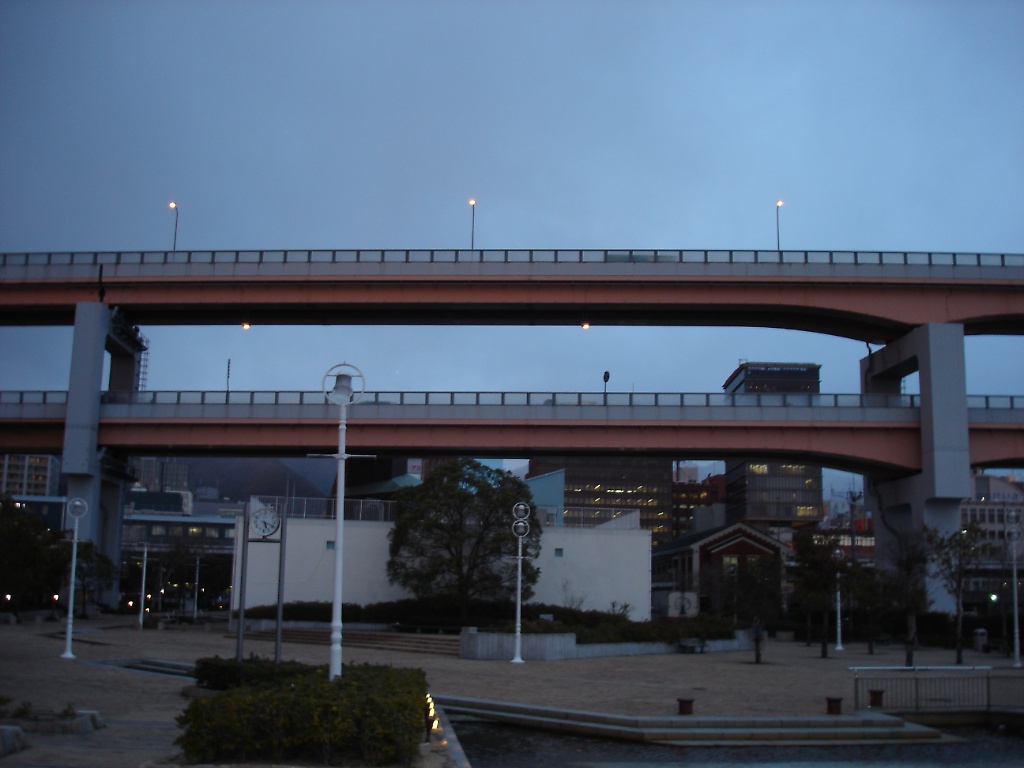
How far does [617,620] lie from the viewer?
43.6 meters

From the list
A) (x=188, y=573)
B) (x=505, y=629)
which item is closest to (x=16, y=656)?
(x=505, y=629)

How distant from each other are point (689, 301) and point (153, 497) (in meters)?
141

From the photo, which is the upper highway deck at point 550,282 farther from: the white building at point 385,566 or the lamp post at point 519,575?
the lamp post at point 519,575

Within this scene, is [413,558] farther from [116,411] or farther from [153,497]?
[153,497]

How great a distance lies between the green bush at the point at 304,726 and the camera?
12188 millimetres

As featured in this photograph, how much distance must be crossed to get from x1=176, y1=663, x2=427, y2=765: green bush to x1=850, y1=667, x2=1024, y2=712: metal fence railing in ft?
36.5

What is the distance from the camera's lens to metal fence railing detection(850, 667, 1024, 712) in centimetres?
2059

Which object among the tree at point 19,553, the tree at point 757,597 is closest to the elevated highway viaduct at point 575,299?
the tree at point 19,553

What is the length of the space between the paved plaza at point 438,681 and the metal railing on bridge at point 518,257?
18.8 m

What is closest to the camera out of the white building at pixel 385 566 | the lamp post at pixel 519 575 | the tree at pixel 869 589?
the lamp post at pixel 519 575

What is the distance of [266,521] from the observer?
69.6 ft

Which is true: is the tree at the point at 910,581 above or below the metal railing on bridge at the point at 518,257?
below

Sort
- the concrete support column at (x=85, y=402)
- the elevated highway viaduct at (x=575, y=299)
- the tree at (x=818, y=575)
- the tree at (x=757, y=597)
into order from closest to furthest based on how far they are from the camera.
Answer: the tree at (x=757, y=597)
the tree at (x=818, y=575)
the elevated highway viaduct at (x=575, y=299)
the concrete support column at (x=85, y=402)

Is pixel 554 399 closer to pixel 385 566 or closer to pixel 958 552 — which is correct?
pixel 385 566
